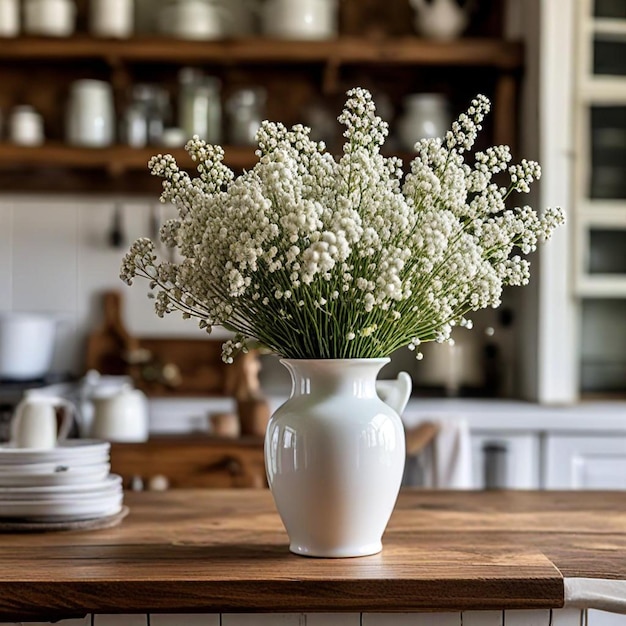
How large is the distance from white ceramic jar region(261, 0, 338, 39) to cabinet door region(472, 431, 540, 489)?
1.46m

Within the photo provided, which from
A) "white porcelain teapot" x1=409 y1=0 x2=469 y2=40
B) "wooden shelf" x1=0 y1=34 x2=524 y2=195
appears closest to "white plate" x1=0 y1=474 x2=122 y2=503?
"wooden shelf" x1=0 y1=34 x2=524 y2=195

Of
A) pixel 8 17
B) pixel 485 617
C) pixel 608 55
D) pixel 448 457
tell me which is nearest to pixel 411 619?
pixel 485 617

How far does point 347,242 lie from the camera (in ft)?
3.68

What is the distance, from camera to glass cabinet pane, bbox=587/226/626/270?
3.48m

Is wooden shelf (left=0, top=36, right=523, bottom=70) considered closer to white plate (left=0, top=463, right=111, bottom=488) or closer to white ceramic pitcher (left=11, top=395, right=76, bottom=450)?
white ceramic pitcher (left=11, top=395, right=76, bottom=450)

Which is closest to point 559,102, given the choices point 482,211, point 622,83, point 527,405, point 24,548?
point 622,83

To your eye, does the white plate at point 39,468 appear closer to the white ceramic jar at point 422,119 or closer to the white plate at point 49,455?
the white plate at point 49,455

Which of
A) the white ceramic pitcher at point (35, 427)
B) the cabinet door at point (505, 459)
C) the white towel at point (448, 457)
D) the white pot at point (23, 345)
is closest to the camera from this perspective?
the white ceramic pitcher at point (35, 427)

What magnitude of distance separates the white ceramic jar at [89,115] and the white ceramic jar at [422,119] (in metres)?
1.02

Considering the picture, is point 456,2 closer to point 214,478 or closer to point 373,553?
point 214,478

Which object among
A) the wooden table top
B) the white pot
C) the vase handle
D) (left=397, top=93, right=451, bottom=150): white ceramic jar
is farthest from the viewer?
(left=397, top=93, right=451, bottom=150): white ceramic jar

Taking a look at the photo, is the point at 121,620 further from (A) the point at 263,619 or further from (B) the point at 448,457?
(B) the point at 448,457

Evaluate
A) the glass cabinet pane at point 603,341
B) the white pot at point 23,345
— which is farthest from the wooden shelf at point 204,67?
the glass cabinet pane at point 603,341

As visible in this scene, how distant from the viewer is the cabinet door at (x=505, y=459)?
3186mm
